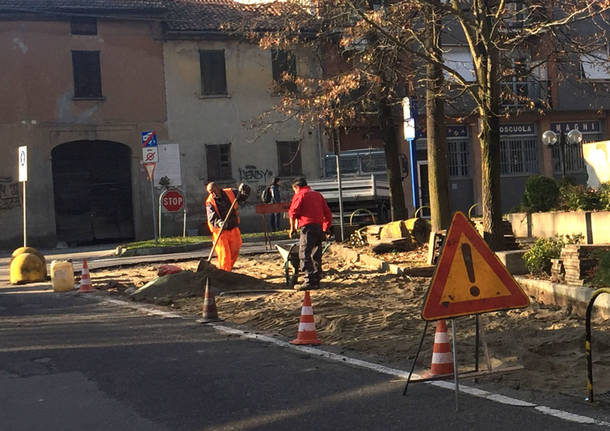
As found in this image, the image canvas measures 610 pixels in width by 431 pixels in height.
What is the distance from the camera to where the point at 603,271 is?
905cm

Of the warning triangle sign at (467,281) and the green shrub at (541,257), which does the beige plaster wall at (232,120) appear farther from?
the warning triangle sign at (467,281)

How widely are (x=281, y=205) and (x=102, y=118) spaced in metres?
12.9

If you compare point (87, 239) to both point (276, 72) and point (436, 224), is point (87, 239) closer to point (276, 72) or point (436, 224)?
point (276, 72)

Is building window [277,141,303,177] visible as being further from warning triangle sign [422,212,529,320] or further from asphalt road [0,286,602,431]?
warning triangle sign [422,212,529,320]

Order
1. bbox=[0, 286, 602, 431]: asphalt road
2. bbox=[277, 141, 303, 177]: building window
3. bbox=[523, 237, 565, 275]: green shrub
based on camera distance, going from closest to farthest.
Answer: bbox=[0, 286, 602, 431]: asphalt road → bbox=[523, 237, 565, 275]: green shrub → bbox=[277, 141, 303, 177]: building window

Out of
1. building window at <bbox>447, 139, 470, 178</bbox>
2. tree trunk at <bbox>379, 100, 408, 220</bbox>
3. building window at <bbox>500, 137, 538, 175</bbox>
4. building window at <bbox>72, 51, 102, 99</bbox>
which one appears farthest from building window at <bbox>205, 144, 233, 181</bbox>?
tree trunk at <bbox>379, 100, 408, 220</bbox>

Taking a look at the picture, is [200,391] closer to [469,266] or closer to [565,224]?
[469,266]

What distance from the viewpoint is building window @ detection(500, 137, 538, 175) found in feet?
113

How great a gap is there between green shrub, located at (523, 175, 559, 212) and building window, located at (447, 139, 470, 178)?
19447 millimetres

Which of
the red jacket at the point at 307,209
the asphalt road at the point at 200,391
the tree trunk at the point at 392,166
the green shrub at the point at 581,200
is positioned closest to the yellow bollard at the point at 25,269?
the red jacket at the point at 307,209

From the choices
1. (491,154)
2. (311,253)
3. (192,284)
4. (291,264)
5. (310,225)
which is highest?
(491,154)

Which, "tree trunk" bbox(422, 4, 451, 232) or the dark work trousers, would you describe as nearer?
the dark work trousers

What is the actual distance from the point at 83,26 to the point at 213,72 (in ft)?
16.3

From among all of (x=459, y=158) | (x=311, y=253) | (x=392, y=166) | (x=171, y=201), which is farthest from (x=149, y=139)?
(x=459, y=158)
